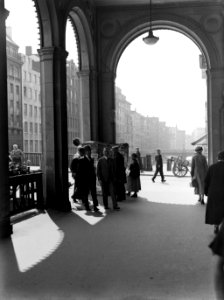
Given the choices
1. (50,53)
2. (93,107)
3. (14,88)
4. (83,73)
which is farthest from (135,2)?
(14,88)

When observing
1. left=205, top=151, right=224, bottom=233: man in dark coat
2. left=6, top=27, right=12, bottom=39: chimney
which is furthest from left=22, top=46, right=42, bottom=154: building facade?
left=205, top=151, right=224, bottom=233: man in dark coat

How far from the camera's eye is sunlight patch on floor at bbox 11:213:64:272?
17.7ft

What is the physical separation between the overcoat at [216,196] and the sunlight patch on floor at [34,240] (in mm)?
2504

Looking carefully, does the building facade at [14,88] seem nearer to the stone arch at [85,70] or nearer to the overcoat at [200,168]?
the stone arch at [85,70]

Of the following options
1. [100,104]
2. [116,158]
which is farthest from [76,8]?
[116,158]

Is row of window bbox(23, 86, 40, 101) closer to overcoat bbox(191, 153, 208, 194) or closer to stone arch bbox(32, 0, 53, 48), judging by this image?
stone arch bbox(32, 0, 53, 48)

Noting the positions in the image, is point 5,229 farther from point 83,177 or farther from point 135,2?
point 135,2

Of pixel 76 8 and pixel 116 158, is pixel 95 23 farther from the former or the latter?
pixel 116 158

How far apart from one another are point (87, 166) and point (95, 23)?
7412 mm

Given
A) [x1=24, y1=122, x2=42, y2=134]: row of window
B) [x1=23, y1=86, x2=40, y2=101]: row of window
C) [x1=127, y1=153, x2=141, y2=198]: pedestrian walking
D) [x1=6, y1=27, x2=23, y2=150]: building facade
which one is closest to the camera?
[x1=127, y1=153, x2=141, y2=198]: pedestrian walking

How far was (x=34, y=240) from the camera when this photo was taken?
Answer: 6.55m

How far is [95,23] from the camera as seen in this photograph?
14.9 m

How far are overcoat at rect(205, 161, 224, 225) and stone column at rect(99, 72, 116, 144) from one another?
9124 millimetres

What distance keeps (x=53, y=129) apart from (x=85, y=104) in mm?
4935
